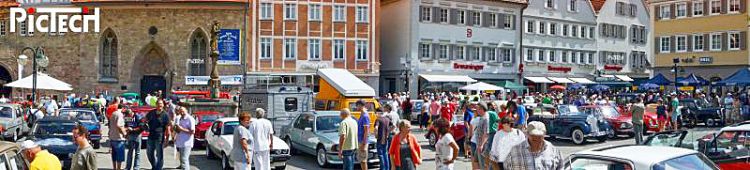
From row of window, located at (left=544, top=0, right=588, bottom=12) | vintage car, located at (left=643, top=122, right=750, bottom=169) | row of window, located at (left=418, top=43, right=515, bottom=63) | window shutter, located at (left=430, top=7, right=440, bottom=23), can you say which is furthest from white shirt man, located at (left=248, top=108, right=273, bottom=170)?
row of window, located at (left=544, top=0, right=588, bottom=12)

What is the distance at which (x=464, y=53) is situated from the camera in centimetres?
4953

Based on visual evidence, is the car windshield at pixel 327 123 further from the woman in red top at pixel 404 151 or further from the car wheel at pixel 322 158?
the woman in red top at pixel 404 151

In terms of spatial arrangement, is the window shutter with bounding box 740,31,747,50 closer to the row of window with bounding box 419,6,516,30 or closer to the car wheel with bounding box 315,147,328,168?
the row of window with bounding box 419,6,516,30

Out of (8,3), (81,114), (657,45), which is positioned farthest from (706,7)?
(8,3)

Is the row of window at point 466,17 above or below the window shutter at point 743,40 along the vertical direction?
above

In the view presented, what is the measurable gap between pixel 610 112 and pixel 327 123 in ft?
37.3

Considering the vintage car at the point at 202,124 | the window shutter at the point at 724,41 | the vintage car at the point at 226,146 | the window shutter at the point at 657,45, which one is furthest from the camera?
the window shutter at the point at 657,45

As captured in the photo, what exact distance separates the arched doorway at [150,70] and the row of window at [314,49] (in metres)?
6.19

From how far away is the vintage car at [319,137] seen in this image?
53.4 ft

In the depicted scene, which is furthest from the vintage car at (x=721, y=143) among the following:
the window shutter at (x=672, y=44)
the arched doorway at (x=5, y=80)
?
the window shutter at (x=672, y=44)

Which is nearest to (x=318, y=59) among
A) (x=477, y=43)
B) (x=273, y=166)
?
(x=477, y=43)

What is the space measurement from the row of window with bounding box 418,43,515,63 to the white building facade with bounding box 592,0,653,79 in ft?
32.4

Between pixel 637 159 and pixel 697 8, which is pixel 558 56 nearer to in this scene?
pixel 697 8

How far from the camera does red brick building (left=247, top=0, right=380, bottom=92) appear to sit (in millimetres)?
44438
